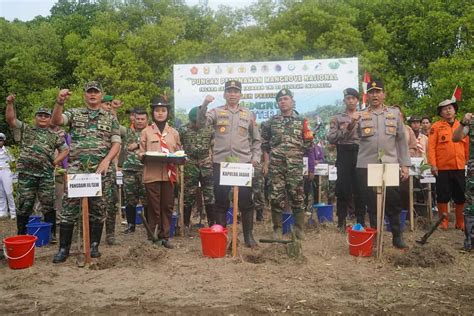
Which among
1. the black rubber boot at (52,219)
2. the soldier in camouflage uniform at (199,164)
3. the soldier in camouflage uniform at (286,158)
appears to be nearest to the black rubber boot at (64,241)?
the black rubber boot at (52,219)

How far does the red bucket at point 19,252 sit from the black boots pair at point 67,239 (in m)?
0.33

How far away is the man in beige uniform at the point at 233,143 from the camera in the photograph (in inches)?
233

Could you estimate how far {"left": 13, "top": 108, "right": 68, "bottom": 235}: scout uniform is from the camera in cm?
600

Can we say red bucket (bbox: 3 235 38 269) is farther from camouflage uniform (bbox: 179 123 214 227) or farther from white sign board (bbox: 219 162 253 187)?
camouflage uniform (bbox: 179 123 214 227)

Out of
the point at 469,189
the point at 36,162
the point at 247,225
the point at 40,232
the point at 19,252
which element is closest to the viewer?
the point at 19,252

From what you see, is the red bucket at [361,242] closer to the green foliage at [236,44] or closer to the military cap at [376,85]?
the military cap at [376,85]

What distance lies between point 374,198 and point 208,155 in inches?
101

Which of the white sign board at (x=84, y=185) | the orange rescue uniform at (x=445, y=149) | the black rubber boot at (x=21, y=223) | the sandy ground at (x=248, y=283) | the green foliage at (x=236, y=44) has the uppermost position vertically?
the green foliage at (x=236, y=44)

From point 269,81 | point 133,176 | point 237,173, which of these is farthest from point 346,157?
point 269,81

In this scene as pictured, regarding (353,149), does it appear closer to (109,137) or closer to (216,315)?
(109,137)

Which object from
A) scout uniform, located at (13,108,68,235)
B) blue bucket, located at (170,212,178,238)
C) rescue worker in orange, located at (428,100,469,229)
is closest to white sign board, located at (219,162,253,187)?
blue bucket, located at (170,212,178,238)

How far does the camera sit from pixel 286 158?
240 inches

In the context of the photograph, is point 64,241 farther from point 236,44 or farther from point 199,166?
point 236,44

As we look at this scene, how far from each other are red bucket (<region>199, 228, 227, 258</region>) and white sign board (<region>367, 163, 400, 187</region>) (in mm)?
1858
